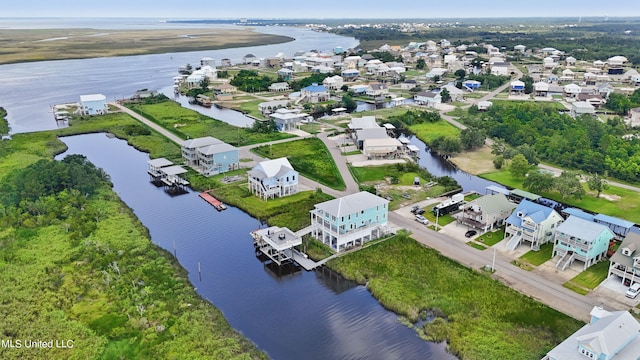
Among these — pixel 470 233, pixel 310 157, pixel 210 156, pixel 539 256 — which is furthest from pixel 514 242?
pixel 210 156

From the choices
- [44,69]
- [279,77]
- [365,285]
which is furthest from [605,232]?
[44,69]

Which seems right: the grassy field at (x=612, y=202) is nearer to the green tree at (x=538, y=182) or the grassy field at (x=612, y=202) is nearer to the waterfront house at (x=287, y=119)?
the green tree at (x=538, y=182)

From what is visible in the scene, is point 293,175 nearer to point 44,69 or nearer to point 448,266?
point 448,266

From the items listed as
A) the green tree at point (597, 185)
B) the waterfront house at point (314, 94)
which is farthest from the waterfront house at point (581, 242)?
the waterfront house at point (314, 94)

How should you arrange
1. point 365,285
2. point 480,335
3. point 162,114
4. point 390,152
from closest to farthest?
point 480,335, point 365,285, point 390,152, point 162,114

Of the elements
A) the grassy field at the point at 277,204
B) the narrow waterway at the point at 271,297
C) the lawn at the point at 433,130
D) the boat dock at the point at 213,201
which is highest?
the lawn at the point at 433,130

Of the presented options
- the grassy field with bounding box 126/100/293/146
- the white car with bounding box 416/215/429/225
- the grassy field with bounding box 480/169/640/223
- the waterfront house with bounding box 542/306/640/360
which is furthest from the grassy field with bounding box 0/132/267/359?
the grassy field with bounding box 480/169/640/223

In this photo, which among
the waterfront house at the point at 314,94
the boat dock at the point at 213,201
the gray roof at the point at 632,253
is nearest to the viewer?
the gray roof at the point at 632,253
